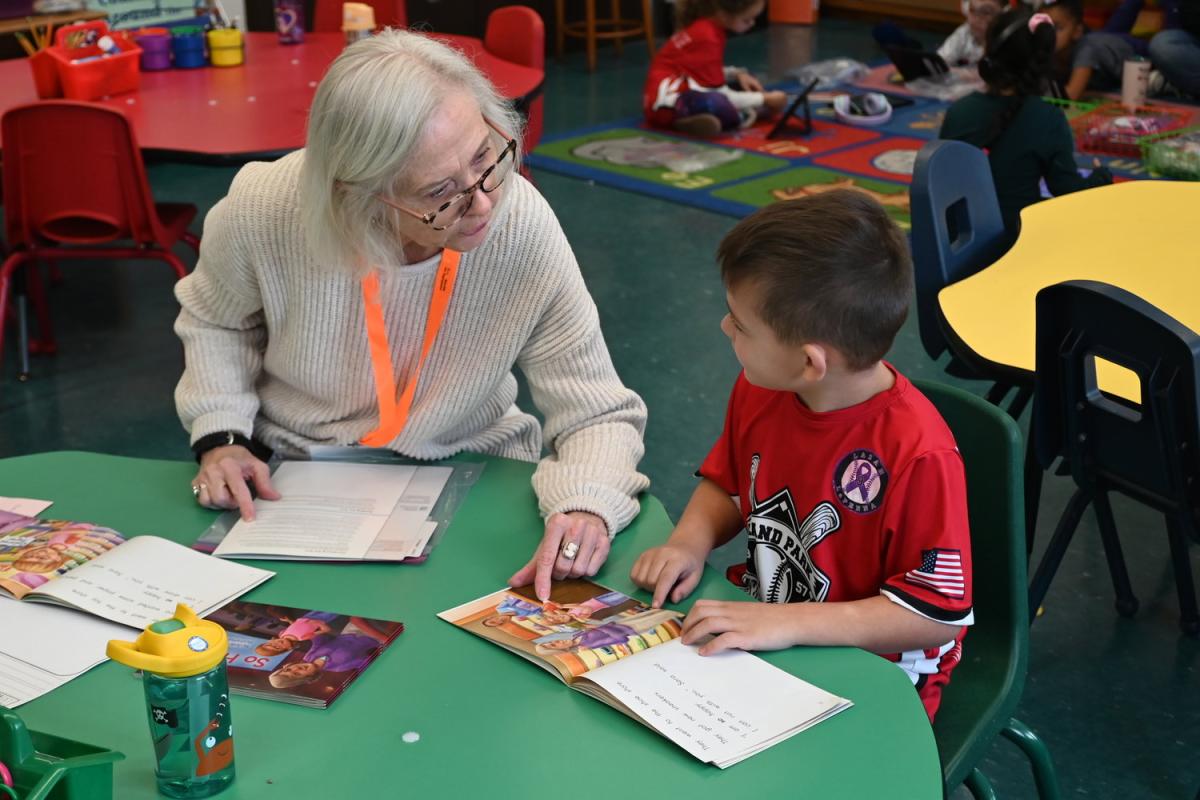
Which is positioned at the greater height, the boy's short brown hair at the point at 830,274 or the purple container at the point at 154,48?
the boy's short brown hair at the point at 830,274

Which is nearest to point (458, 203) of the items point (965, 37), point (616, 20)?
point (965, 37)

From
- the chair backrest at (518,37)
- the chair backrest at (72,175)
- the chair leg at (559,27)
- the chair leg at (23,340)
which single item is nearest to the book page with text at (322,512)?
the chair backrest at (72,175)

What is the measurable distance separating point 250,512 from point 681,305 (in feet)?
9.39

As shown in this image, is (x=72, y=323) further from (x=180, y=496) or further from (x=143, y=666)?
(x=143, y=666)

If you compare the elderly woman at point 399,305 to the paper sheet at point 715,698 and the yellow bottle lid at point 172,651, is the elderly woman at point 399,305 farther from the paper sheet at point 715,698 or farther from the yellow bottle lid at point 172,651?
Result: the yellow bottle lid at point 172,651

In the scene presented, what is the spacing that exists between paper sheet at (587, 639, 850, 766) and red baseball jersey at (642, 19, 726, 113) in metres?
5.36

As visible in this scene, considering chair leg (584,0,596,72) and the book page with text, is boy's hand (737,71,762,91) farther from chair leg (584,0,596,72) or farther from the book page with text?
the book page with text

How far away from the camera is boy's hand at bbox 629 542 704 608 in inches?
56.1

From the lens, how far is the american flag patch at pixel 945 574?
1405 mm

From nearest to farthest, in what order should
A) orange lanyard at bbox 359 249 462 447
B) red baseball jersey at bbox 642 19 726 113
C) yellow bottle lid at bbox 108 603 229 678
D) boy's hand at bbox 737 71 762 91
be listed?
yellow bottle lid at bbox 108 603 229 678 → orange lanyard at bbox 359 249 462 447 → red baseball jersey at bbox 642 19 726 113 → boy's hand at bbox 737 71 762 91

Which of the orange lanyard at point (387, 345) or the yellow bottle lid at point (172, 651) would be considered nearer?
the yellow bottle lid at point (172, 651)

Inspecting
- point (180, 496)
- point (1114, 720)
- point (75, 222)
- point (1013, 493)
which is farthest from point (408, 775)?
point (75, 222)

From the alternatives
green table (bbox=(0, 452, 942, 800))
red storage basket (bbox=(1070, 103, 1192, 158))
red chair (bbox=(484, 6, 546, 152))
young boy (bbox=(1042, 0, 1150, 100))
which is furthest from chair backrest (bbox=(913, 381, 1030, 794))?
young boy (bbox=(1042, 0, 1150, 100))

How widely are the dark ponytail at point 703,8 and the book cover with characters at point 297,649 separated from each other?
5.37 meters
